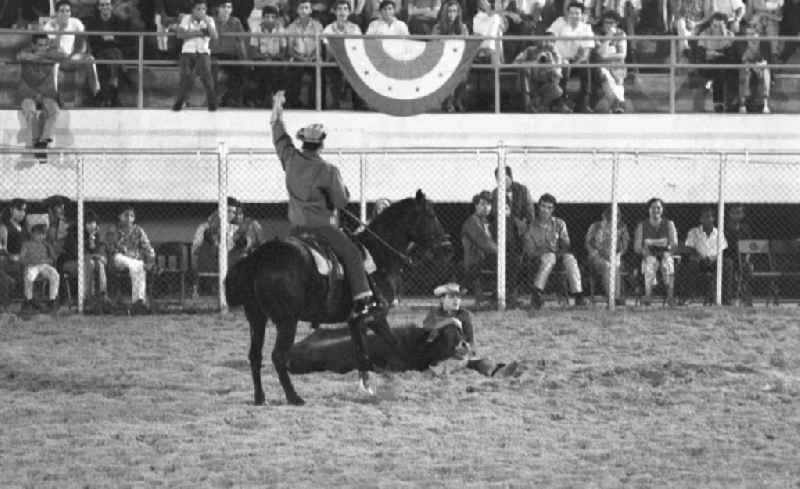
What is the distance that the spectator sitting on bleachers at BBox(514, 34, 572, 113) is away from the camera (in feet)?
84.7

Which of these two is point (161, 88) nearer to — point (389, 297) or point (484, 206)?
point (484, 206)

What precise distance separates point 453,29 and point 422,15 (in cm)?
66

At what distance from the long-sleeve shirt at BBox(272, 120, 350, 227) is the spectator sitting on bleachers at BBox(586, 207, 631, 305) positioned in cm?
814

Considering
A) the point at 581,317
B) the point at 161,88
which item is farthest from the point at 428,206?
the point at 161,88

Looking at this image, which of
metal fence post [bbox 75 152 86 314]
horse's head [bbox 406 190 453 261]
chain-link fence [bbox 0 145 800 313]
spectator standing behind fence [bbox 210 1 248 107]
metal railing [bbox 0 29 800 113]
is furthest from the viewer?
spectator standing behind fence [bbox 210 1 248 107]

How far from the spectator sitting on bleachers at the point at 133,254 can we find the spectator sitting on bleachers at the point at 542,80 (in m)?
5.43

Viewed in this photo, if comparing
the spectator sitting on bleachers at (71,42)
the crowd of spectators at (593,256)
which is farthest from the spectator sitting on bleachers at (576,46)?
the spectator sitting on bleachers at (71,42)

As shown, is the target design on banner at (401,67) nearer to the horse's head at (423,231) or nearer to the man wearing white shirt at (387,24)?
the man wearing white shirt at (387,24)

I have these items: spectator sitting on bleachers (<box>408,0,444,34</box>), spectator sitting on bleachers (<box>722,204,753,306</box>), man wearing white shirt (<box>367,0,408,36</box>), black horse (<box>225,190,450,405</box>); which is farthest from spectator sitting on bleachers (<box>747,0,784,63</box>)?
black horse (<box>225,190,450,405</box>)

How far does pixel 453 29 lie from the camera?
2602cm

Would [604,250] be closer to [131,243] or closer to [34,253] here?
[131,243]

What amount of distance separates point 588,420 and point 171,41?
11.6m

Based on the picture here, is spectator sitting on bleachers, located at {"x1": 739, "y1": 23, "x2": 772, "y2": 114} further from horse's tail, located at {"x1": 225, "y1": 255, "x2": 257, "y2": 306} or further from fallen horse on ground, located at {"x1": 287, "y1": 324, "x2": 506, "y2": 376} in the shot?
horse's tail, located at {"x1": 225, "y1": 255, "x2": 257, "y2": 306}

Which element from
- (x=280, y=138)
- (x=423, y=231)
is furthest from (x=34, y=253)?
(x=280, y=138)
